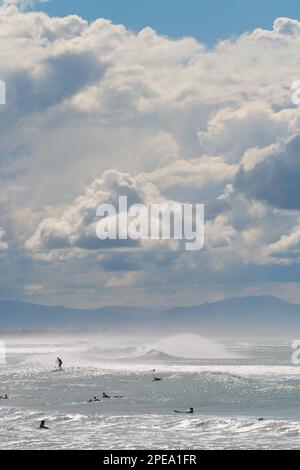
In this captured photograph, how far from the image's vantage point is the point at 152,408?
5053cm

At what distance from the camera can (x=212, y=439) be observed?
3853cm

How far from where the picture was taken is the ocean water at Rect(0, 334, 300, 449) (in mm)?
38406

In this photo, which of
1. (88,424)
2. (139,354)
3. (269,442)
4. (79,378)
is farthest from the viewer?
(139,354)

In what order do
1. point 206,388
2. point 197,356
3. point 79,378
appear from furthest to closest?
point 197,356
point 79,378
point 206,388

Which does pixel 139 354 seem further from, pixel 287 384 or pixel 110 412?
pixel 110 412

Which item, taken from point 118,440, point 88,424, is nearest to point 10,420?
point 88,424

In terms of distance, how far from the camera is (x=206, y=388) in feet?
202

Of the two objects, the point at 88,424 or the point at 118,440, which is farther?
the point at 88,424

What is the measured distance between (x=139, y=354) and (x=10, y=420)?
75.4 m

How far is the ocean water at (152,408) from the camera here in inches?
1512

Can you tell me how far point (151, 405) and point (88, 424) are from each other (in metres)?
9.03
